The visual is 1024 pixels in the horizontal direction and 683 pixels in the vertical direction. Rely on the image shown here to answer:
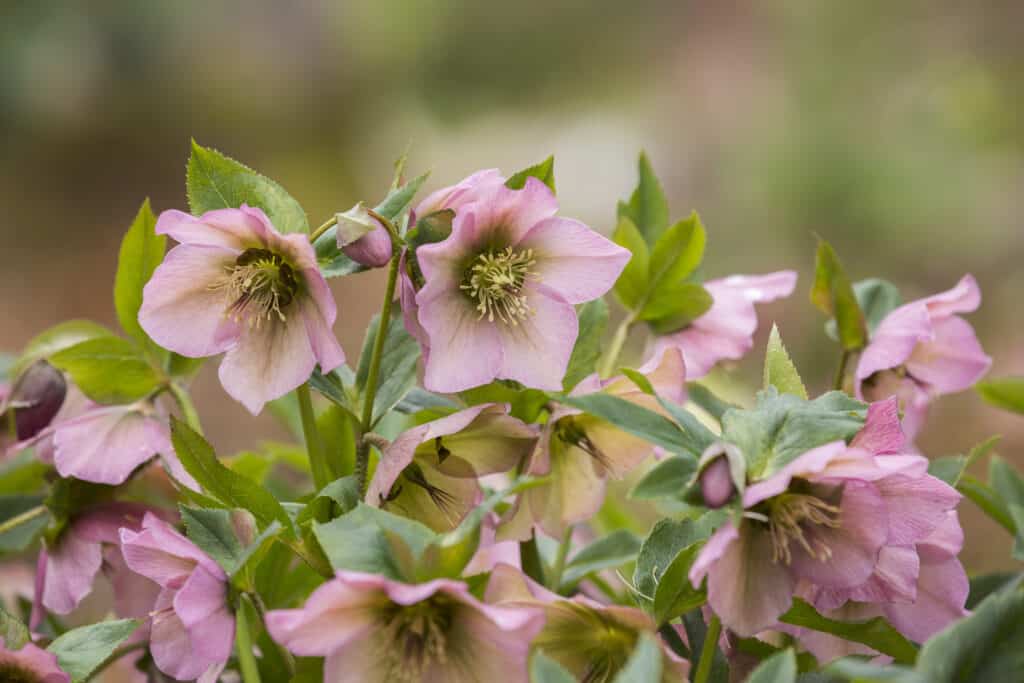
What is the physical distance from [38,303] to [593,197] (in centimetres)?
195

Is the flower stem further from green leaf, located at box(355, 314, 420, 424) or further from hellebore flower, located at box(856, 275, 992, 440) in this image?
hellebore flower, located at box(856, 275, 992, 440)

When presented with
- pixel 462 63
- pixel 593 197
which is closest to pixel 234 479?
pixel 593 197

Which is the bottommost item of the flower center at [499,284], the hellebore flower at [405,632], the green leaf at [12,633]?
the green leaf at [12,633]

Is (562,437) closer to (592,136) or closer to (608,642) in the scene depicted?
(608,642)

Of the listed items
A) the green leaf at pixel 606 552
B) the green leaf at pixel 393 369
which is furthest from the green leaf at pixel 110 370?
the green leaf at pixel 606 552

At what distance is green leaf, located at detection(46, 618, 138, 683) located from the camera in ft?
1.38

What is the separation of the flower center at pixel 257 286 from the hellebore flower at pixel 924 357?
0.26m

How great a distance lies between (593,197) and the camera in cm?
420

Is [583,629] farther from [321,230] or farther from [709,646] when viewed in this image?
[321,230]

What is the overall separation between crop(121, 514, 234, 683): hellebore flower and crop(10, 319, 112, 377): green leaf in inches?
7.1

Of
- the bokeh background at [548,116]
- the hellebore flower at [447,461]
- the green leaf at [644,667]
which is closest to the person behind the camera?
the green leaf at [644,667]

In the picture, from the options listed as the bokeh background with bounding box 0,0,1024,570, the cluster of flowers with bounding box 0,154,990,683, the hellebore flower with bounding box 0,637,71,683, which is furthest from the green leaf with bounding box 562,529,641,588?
the bokeh background with bounding box 0,0,1024,570

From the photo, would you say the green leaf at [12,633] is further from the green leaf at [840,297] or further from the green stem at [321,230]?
the green leaf at [840,297]

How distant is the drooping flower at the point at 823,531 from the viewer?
369 millimetres
